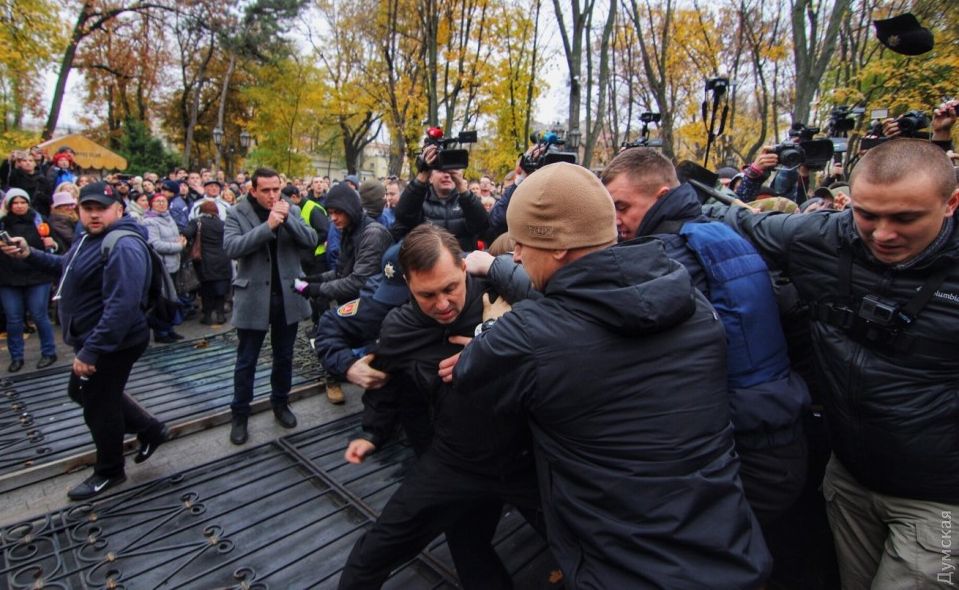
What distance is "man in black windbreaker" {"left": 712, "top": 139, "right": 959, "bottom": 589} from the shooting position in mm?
1782

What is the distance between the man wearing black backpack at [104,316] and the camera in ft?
11.6

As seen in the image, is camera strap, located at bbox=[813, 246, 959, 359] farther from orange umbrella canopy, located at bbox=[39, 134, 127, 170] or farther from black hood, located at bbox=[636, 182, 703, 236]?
orange umbrella canopy, located at bbox=[39, 134, 127, 170]

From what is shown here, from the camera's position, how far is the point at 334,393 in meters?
5.41

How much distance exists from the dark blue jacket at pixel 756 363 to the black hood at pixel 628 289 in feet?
1.69

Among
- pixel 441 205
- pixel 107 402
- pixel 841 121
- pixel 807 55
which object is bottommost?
pixel 107 402

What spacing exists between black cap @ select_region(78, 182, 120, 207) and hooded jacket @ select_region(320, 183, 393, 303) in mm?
1571

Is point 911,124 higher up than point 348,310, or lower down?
higher up

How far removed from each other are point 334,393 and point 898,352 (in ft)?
15.5

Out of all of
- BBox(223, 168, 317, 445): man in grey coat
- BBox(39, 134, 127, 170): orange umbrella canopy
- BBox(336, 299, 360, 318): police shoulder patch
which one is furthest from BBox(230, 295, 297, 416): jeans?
BBox(39, 134, 127, 170): orange umbrella canopy

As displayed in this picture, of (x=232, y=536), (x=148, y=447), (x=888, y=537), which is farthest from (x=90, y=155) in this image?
(x=888, y=537)

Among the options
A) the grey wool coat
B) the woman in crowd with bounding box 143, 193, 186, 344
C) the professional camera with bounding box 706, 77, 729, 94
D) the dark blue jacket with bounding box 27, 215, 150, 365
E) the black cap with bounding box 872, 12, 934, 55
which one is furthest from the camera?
the woman in crowd with bounding box 143, 193, 186, 344

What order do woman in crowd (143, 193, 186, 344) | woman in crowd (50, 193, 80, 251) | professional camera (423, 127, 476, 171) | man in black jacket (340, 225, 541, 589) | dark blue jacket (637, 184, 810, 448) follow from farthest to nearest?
woman in crowd (143, 193, 186, 344), woman in crowd (50, 193, 80, 251), professional camera (423, 127, 476, 171), man in black jacket (340, 225, 541, 589), dark blue jacket (637, 184, 810, 448)

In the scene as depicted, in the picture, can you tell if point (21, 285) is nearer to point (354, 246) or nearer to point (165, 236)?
point (165, 236)

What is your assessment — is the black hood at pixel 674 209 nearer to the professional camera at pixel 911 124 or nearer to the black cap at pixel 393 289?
the professional camera at pixel 911 124
